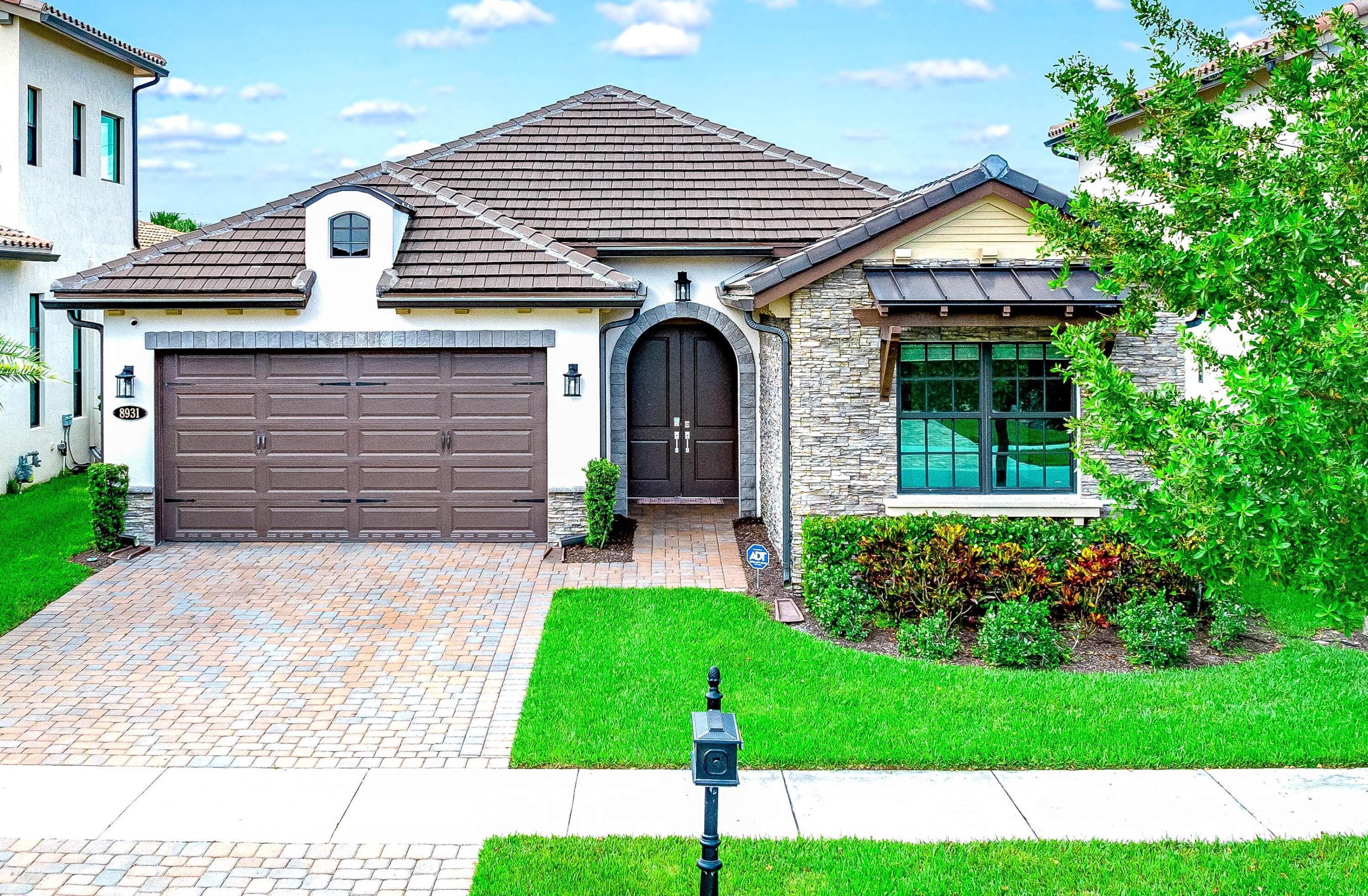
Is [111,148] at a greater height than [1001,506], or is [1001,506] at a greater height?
[111,148]

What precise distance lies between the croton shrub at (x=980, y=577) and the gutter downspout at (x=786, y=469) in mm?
1052

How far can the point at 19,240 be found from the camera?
59.0ft

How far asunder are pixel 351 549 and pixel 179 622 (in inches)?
127

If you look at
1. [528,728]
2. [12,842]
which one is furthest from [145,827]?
[528,728]

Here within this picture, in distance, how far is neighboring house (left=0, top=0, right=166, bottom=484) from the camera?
18.7 metres

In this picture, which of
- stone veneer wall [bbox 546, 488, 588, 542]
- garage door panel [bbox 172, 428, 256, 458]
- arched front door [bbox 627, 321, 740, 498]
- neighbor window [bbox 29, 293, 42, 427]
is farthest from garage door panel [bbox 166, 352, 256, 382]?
neighbor window [bbox 29, 293, 42, 427]

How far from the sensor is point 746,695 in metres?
8.87

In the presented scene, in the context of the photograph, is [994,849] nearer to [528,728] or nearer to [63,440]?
[528,728]

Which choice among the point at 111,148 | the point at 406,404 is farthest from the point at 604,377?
the point at 111,148

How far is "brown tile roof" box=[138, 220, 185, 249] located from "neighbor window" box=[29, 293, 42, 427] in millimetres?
4818

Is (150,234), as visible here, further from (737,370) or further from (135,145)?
(737,370)

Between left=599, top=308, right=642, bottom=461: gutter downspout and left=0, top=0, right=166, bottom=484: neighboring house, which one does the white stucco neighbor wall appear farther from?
left=599, top=308, right=642, bottom=461: gutter downspout

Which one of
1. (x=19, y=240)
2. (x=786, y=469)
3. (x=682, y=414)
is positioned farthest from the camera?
(x=19, y=240)

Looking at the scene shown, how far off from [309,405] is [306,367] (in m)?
0.49
